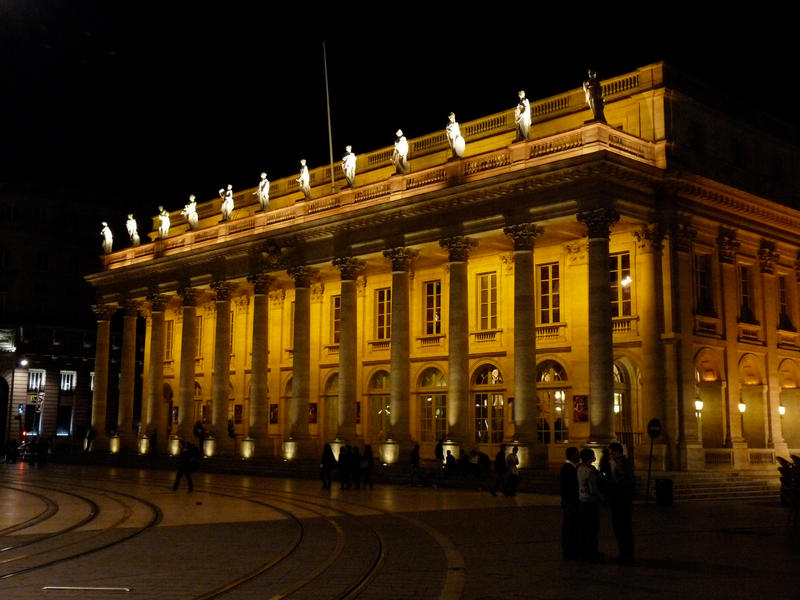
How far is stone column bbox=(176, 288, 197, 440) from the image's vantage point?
144ft

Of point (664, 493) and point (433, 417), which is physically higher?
point (433, 417)

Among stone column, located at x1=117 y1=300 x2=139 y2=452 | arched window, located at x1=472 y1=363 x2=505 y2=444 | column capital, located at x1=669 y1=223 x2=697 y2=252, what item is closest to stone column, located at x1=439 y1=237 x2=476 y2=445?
arched window, located at x1=472 y1=363 x2=505 y2=444

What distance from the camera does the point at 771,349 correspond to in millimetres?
33969

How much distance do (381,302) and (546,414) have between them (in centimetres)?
1016

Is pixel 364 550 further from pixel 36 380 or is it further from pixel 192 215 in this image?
pixel 36 380

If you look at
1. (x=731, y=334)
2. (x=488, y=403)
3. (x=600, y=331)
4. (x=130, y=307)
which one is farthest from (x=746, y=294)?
(x=130, y=307)

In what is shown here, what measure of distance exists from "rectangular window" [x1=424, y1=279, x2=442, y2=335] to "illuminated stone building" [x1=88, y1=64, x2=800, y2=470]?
8 centimetres

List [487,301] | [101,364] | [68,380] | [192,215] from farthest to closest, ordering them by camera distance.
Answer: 1. [68,380]
2. [101,364]
3. [192,215]
4. [487,301]

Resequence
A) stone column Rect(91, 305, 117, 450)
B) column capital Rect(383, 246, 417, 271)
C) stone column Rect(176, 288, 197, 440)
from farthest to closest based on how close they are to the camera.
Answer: stone column Rect(91, 305, 117, 450) < stone column Rect(176, 288, 197, 440) < column capital Rect(383, 246, 417, 271)

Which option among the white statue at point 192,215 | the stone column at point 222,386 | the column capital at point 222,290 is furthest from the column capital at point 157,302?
the stone column at point 222,386

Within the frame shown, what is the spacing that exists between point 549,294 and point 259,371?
45.1 ft

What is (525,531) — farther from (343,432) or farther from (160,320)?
(160,320)

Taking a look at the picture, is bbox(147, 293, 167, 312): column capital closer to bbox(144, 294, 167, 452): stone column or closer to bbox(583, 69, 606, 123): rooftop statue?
bbox(144, 294, 167, 452): stone column

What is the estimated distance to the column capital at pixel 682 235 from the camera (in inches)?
1210
